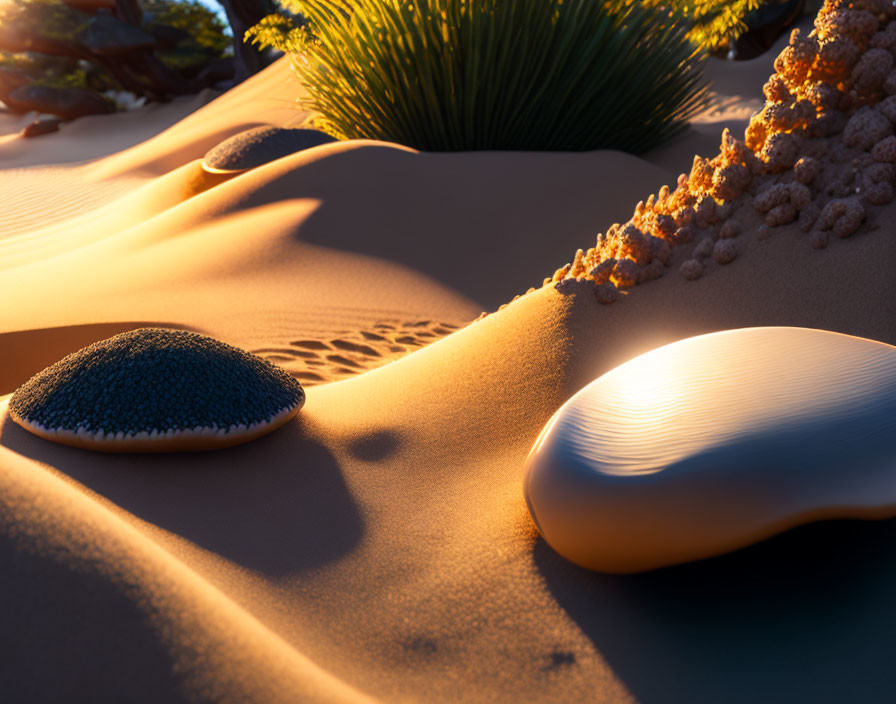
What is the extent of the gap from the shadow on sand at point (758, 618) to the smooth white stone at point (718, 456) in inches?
3.8

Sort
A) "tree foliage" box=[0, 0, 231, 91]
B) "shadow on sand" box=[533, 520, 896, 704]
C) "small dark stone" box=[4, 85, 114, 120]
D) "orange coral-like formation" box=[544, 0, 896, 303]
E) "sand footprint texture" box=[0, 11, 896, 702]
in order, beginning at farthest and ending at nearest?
"tree foliage" box=[0, 0, 231, 91]
"small dark stone" box=[4, 85, 114, 120]
"orange coral-like formation" box=[544, 0, 896, 303]
"shadow on sand" box=[533, 520, 896, 704]
"sand footprint texture" box=[0, 11, 896, 702]

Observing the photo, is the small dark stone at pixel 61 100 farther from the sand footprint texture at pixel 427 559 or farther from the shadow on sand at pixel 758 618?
the shadow on sand at pixel 758 618

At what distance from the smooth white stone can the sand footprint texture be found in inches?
7.4

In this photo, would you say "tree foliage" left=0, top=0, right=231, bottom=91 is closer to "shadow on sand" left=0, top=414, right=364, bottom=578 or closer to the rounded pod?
the rounded pod

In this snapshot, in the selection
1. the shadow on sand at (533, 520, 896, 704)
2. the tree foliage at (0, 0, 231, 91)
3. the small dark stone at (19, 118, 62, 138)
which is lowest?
the shadow on sand at (533, 520, 896, 704)

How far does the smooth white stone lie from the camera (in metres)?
1.61

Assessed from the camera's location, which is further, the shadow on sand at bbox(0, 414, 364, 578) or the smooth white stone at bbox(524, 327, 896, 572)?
the shadow on sand at bbox(0, 414, 364, 578)

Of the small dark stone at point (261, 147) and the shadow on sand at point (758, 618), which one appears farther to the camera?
the small dark stone at point (261, 147)

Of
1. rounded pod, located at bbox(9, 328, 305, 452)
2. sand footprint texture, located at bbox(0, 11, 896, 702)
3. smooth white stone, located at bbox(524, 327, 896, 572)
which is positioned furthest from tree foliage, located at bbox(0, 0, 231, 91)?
smooth white stone, located at bbox(524, 327, 896, 572)

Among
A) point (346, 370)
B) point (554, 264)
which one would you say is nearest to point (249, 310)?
point (346, 370)

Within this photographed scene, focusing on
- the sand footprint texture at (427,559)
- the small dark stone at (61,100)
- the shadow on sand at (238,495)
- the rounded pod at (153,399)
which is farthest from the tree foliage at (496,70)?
the small dark stone at (61,100)

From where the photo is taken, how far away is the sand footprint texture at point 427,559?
1.39 meters

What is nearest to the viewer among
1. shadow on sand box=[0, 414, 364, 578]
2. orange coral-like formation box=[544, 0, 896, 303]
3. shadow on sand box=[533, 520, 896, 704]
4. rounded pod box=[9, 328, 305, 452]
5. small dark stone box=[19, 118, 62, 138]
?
shadow on sand box=[533, 520, 896, 704]

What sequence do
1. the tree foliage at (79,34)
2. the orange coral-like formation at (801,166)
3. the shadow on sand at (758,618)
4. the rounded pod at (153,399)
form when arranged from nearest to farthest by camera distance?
the shadow on sand at (758,618), the rounded pod at (153,399), the orange coral-like formation at (801,166), the tree foliage at (79,34)
